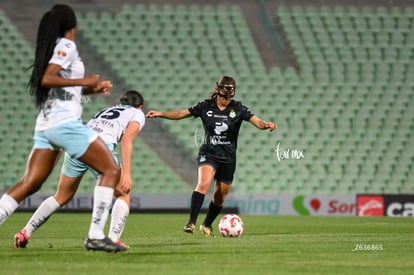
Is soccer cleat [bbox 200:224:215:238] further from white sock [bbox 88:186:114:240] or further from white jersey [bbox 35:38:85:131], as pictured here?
white jersey [bbox 35:38:85:131]

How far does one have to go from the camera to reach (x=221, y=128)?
1146 cm

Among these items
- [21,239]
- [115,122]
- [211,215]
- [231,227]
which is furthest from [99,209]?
[211,215]

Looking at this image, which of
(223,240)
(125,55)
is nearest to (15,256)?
(223,240)

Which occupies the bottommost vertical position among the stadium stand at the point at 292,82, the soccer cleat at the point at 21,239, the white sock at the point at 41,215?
the soccer cleat at the point at 21,239

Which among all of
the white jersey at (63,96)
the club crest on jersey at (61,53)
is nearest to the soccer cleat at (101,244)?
the white jersey at (63,96)

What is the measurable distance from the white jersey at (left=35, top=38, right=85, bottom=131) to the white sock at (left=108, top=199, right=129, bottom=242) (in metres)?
1.25

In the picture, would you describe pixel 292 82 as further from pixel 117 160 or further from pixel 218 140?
pixel 117 160

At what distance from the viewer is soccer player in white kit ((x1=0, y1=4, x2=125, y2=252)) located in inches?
277

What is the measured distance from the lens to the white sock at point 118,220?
7.93 m

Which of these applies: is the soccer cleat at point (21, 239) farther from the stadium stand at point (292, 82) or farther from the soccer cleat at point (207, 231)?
the stadium stand at point (292, 82)

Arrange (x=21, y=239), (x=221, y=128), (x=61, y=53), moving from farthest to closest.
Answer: (x=221, y=128)
(x=21, y=239)
(x=61, y=53)

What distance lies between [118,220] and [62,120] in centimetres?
137

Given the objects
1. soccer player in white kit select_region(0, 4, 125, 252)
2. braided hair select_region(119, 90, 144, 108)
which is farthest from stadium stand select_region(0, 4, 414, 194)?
soccer player in white kit select_region(0, 4, 125, 252)

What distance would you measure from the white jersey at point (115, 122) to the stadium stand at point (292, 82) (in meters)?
12.4
